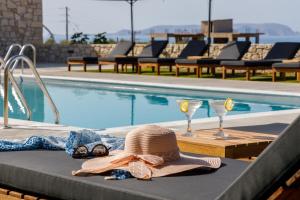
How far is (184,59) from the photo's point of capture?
53.1ft

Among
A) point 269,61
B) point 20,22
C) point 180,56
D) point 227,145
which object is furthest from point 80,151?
point 20,22

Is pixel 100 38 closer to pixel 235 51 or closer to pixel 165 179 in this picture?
pixel 235 51

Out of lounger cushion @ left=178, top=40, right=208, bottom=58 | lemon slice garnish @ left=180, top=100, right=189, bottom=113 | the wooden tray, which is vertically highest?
lounger cushion @ left=178, top=40, right=208, bottom=58

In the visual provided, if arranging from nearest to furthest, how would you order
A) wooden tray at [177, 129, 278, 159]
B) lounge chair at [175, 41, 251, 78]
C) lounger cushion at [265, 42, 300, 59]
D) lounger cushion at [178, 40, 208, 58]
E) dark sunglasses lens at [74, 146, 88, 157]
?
dark sunglasses lens at [74, 146, 88, 157] < wooden tray at [177, 129, 278, 159] < lounger cushion at [265, 42, 300, 59] < lounge chair at [175, 41, 251, 78] < lounger cushion at [178, 40, 208, 58]

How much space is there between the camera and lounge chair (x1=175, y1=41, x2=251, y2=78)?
1569 centimetres

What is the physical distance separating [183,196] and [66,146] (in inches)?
49.5

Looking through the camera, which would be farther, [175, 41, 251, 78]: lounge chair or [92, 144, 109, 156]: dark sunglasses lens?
[175, 41, 251, 78]: lounge chair

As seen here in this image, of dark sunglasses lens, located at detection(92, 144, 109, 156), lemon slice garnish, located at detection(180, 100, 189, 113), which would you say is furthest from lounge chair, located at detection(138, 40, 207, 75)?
dark sunglasses lens, located at detection(92, 144, 109, 156)

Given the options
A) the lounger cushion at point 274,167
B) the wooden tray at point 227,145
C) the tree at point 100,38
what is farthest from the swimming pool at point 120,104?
the tree at point 100,38

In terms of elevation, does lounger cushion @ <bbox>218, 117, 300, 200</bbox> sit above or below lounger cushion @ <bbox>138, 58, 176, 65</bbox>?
above

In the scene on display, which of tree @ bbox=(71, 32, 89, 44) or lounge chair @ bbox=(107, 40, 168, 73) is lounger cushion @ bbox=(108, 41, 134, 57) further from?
tree @ bbox=(71, 32, 89, 44)

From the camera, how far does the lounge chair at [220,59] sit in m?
15.7

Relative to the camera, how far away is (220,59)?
1600cm

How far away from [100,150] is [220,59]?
12.2 metres
